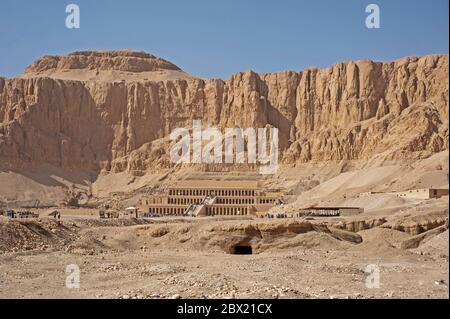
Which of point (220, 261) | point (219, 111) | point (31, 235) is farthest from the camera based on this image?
point (219, 111)

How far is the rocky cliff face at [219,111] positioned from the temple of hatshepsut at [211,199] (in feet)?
70.0

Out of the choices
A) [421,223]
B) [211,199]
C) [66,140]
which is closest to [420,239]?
[421,223]

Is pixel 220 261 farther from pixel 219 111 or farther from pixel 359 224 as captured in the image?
pixel 219 111

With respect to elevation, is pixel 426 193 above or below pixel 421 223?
above

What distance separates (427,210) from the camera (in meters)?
52.1

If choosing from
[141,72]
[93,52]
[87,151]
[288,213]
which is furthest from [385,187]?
[93,52]

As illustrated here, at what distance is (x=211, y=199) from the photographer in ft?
334

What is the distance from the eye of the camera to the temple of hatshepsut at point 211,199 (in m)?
95.9

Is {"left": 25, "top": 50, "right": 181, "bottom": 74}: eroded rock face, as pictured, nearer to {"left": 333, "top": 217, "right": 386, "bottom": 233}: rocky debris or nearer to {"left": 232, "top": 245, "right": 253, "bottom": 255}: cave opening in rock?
{"left": 333, "top": 217, "right": 386, "bottom": 233}: rocky debris

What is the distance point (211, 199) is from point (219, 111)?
144ft

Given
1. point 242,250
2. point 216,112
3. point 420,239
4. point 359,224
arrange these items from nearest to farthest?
point 420,239 < point 242,250 < point 359,224 < point 216,112

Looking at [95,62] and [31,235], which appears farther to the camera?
[95,62]

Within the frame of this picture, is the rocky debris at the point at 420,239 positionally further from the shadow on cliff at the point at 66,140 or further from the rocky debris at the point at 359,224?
the shadow on cliff at the point at 66,140

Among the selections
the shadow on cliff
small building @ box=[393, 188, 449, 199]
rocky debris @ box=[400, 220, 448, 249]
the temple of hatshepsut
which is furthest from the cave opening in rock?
the shadow on cliff
